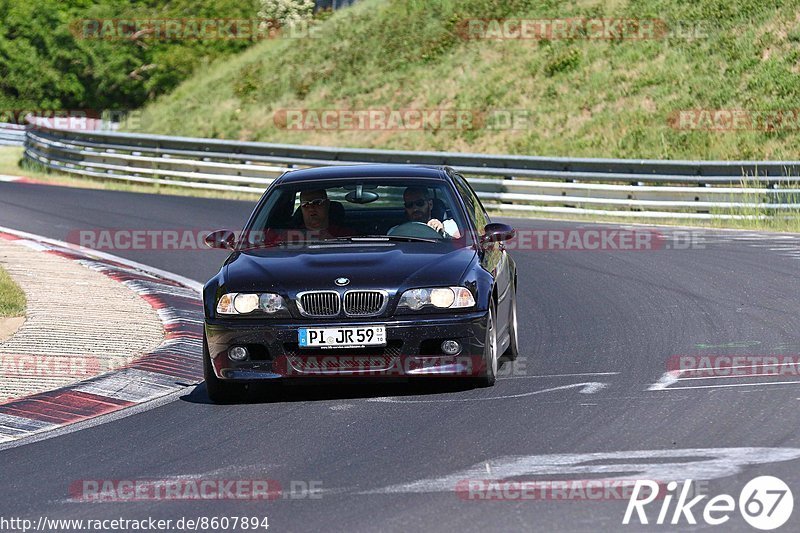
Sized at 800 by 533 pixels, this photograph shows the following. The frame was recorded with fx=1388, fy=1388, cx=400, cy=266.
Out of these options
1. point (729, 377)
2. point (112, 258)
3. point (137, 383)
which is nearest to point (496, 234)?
point (729, 377)

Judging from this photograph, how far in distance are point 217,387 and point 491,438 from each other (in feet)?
7.45

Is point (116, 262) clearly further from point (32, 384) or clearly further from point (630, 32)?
point (630, 32)

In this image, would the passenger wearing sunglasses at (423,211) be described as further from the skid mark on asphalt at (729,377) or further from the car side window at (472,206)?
the skid mark on asphalt at (729,377)

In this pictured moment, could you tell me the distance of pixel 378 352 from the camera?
336 inches

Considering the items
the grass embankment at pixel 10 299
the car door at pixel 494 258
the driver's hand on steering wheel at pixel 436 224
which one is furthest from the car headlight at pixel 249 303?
the grass embankment at pixel 10 299

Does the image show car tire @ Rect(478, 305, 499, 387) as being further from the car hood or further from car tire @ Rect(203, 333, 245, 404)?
car tire @ Rect(203, 333, 245, 404)

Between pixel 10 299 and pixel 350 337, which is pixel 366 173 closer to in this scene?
pixel 350 337

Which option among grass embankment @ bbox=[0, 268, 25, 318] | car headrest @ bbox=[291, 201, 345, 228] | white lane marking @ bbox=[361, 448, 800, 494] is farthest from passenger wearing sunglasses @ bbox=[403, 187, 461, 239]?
grass embankment @ bbox=[0, 268, 25, 318]

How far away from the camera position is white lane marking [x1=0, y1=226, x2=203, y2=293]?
15344mm

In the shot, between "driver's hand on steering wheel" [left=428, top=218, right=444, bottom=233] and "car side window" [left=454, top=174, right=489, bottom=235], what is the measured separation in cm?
31

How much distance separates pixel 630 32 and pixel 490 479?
116 ft

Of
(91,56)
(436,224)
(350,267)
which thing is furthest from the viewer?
(91,56)

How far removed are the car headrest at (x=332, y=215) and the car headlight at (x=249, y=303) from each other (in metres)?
1.22

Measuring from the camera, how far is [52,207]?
23.5 meters
